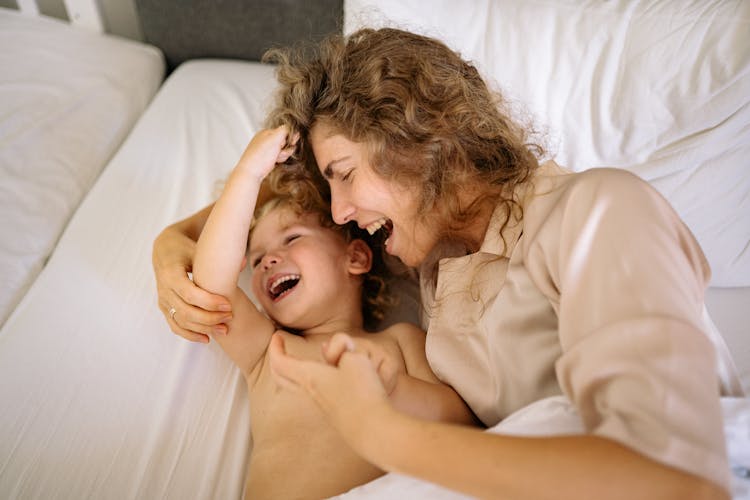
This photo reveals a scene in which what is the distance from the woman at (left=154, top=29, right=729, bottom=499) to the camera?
0.57 meters

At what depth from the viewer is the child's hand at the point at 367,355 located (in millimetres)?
716

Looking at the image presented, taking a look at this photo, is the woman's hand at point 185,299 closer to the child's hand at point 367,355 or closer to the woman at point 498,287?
the woman at point 498,287

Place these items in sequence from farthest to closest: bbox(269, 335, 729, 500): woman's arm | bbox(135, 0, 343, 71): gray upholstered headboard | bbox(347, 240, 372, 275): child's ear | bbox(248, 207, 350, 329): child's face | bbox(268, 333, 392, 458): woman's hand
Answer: bbox(135, 0, 343, 71): gray upholstered headboard < bbox(347, 240, 372, 275): child's ear < bbox(248, 207, 350, 329): child's face < bbox(268, 333, 392, 458): woman's hand < bbox(269, 335, 729, 500): woman's arm

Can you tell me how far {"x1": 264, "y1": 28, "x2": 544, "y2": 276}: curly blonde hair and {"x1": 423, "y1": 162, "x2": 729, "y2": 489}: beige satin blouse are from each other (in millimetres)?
78

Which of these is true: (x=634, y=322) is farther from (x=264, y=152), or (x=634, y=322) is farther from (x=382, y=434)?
(x=264, y=152)

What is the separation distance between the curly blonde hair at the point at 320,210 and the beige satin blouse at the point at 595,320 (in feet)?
1.00

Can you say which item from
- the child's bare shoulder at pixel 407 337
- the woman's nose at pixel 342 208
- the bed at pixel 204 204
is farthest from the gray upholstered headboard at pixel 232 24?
the child's bare shoulder at pixel 407 337

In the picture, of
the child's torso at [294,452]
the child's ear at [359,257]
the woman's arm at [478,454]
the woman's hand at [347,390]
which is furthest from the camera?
the child's ear at [359,257]

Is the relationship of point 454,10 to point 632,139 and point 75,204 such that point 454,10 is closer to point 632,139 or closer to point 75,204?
point 632,139

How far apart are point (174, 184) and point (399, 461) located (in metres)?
1.08

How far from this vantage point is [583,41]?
1.21m

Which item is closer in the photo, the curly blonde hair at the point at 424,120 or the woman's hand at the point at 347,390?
the woman's hand at the point at 347,390

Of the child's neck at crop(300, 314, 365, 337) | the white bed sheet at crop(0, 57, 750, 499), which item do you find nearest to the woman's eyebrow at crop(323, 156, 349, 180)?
the child's neck at crop(300, 314, 365, 337)

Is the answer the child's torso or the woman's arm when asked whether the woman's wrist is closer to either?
the woman's arm
